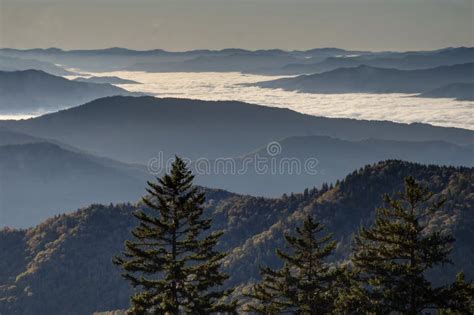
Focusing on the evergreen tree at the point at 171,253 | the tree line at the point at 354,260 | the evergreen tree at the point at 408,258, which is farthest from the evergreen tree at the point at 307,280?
the evergreen tree at the point at 171,253

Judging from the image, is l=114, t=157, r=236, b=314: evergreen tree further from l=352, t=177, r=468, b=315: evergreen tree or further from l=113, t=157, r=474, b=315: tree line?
l=352, t=177, r=468, b=315: evergreen tree

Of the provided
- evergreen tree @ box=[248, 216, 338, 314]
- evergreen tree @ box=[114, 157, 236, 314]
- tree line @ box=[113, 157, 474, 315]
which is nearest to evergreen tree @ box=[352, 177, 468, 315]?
tree line @ box=[113, 157, 474, 315]

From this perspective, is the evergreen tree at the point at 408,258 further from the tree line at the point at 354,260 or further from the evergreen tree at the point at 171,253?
the evergreen tree at the point at 171,253

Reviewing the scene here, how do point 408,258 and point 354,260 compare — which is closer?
point 408,258

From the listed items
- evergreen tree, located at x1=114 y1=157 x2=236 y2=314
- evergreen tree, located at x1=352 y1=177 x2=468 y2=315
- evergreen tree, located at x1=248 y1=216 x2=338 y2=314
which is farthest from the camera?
evergreen tree, located at x1=248 y1=216 x2=338 y2=314

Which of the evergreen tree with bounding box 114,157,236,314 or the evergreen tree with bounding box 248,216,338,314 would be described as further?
the evergreen tree with bounding box 248,216,338,314

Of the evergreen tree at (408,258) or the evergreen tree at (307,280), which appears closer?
the evergreen tree at (408,258)

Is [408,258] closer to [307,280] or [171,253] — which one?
[307,280]

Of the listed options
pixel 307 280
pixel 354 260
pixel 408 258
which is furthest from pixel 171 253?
pixel 408 258

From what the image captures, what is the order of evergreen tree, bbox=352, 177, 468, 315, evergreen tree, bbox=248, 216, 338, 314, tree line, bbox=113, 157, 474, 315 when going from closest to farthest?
evergreen tree, bbox=352, 177, 468, 315 → tree line, bbox=113, 157, 474, 315 → evergreen tree, bbox=248, 216, 338, 314

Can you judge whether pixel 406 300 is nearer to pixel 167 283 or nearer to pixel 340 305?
pixel 340 305

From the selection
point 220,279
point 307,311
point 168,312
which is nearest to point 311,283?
point 307,311
